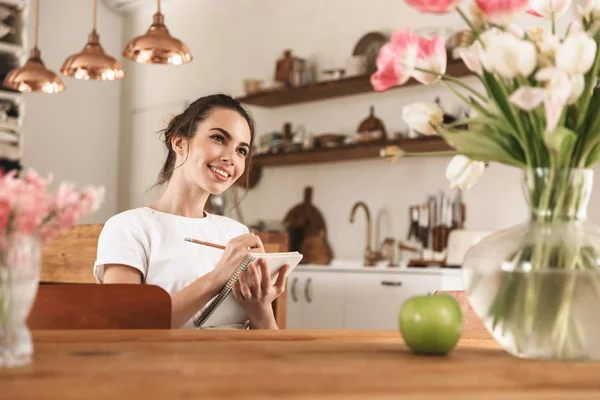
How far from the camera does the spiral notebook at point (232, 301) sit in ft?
6.14

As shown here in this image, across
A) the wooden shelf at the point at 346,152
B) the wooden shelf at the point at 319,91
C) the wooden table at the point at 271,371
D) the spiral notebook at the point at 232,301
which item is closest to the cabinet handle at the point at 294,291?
the wooden shelf at the point at 346,152

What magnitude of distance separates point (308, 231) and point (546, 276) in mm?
4574

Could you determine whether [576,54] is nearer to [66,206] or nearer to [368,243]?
[66,206]

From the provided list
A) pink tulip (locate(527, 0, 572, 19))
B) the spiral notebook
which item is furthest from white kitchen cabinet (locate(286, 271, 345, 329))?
pink tulip (locate(527, 0, 572, 19))

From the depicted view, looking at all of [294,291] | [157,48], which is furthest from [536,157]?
[294,291]

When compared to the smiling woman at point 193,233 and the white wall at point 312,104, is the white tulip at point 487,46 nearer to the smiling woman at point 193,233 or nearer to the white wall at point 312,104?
the smiling woman at point 193,233

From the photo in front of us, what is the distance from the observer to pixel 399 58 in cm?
112

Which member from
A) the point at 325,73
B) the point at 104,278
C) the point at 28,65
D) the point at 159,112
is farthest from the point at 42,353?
the point at 159,112

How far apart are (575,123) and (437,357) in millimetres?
387

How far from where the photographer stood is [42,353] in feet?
3.43

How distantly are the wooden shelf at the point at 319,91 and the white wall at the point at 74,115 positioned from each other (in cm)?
190

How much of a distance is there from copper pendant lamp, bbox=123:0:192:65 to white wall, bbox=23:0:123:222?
130 inches

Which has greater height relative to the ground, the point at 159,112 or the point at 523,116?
the point at 159,112

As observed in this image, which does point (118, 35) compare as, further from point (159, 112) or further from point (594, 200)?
point (594, 200)
